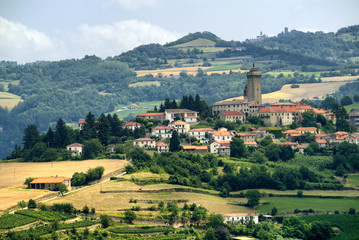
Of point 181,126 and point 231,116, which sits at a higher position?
point 231,116

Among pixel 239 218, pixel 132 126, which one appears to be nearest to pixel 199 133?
pixel 132 126

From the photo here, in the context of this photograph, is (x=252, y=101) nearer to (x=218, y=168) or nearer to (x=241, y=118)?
(x=241, y=118)

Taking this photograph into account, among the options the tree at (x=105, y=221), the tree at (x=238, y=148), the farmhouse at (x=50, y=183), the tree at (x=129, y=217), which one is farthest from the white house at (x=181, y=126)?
the tree at (x=105, y=221)

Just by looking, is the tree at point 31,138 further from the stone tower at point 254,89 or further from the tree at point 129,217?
the tree at point 129,217

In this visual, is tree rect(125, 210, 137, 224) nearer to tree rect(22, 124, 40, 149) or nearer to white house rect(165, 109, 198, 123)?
tree rect(22, 124, 40, 149)

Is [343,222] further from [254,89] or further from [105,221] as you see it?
[254,89]

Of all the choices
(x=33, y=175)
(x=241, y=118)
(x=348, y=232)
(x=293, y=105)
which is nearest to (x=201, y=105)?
(x=241, y=118)

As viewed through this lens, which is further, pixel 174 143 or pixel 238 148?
pixel 238 148
